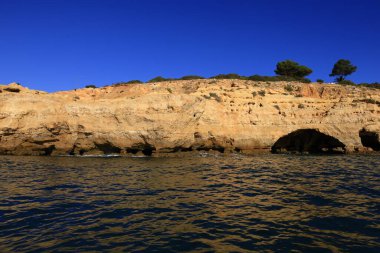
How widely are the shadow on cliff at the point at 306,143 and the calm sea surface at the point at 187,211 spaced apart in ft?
54.6

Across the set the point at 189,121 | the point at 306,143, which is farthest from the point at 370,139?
the point at 189,121

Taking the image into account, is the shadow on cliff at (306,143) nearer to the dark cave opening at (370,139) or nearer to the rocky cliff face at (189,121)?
the rocky cliff face at (189,121)

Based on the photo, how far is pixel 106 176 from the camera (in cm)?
1825

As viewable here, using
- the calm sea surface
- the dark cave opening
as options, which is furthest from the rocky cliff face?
the calm sea surface

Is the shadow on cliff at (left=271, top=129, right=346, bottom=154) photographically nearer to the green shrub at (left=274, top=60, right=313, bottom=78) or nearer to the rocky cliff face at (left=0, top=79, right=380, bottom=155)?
the rocky cliff face at (left=0, top=79, right=380, bottom=155)

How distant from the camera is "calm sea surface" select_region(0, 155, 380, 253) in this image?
840 centimetres

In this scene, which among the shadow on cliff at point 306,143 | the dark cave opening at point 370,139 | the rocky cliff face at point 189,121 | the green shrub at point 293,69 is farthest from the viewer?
the green shrub at point 293,69

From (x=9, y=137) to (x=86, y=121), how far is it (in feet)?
23.1

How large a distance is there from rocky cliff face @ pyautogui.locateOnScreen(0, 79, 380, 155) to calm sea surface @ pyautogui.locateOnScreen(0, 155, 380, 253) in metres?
10.8

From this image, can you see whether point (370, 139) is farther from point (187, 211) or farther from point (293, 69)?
point (187, 211)

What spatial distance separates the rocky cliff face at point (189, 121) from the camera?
30047 mm

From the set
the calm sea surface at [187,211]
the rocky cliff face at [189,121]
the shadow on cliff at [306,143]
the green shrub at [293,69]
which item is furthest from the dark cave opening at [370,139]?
the green shrub at [293,69]

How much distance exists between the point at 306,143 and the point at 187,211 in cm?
2963

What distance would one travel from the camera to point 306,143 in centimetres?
3750
